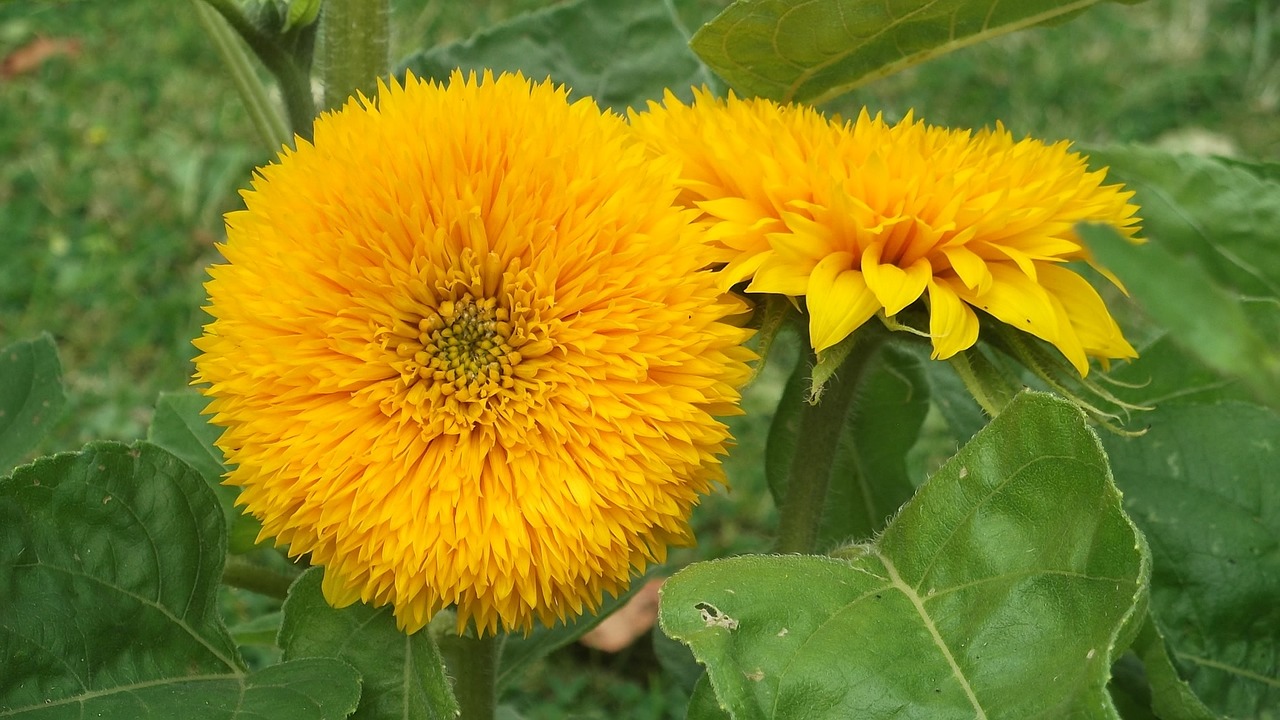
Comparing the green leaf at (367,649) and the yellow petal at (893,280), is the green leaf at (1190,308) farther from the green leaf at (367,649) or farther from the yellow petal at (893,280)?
the green leaf at (367,649)

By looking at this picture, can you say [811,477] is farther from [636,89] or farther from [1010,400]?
[636,89]

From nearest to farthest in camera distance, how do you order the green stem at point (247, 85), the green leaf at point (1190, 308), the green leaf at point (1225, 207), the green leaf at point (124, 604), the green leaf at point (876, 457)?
the green leaf at point (1190, 308)
the green leaf at point (1225, 207)
the green leaf at point (124, 604)
the green stem at point (247, 85)
the green leaf at point (876, 457)

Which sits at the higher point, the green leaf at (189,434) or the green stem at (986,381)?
the green leaf at (189,434)

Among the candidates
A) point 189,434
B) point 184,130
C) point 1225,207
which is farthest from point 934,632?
point 184,130

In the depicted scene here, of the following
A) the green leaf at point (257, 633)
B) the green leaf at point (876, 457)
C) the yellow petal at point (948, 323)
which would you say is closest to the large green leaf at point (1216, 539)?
the green leaf at point (876, 457)

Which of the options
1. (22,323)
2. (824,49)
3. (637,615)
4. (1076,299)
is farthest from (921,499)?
(22,323)

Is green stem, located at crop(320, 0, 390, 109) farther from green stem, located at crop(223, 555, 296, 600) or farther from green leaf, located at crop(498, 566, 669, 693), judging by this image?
green leaf, located at crop(498, 566, 669, 693)

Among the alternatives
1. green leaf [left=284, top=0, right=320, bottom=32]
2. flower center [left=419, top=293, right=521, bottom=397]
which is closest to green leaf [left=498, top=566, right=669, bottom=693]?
flower center [left=419, top=293, right=521, bottom=397]
